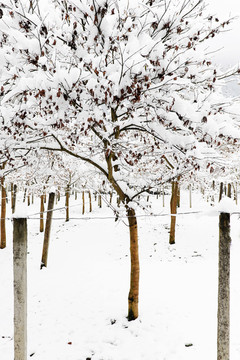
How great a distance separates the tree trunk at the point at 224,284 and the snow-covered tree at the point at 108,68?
1.26 m

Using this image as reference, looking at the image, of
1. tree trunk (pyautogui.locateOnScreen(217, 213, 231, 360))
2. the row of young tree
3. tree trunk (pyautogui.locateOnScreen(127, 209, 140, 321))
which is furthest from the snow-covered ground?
the row of young tree

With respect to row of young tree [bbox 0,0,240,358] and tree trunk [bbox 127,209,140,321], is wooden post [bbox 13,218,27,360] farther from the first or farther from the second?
tree trunk [bbox 127,209,140,321]

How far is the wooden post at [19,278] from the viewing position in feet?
9.86

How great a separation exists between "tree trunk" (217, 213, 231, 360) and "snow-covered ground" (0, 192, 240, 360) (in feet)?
1.19

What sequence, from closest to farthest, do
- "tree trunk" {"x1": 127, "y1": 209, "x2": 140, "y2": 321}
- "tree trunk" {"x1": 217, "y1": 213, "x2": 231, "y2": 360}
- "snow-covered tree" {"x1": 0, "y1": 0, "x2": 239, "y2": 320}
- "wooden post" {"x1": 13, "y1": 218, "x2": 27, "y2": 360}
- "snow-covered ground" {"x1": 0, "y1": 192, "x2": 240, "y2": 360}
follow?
"tree trunk" {"x1": 217, "y1": 213, "x2": 231, "y2": 360} → "wooden post" {"x1": 13, "y1": 218, "x2": 27, "y2": 360} → "snow-covered tree" {"x1": 0, "y1": 0, "x2": 239, "y2": 320} → "snow-covered ground" {"x1": 0, "y1": 192, "x2": 240, "y2": 360} → "tree trunk" {"x1": 127, "y1": 209, "x2": 140, "y2": 321}

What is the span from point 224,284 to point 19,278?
266cm

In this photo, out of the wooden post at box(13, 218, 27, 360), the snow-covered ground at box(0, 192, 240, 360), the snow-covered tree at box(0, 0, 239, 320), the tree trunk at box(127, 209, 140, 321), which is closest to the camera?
the wooden post at box(13, 218, 27, 360)

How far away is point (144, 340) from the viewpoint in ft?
15.4

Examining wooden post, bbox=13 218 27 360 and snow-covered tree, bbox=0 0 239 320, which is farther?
snow-covered tree, bbox=0 0 239 320

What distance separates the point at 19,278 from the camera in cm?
302

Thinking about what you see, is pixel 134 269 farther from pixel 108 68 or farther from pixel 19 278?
pixel 108 68

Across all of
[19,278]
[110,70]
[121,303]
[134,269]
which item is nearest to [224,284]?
[134,269]

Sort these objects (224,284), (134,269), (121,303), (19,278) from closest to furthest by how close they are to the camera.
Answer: (224,284) → (19,278) → (134,269) → (121,303)

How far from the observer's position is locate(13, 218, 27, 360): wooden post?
3006 mm
